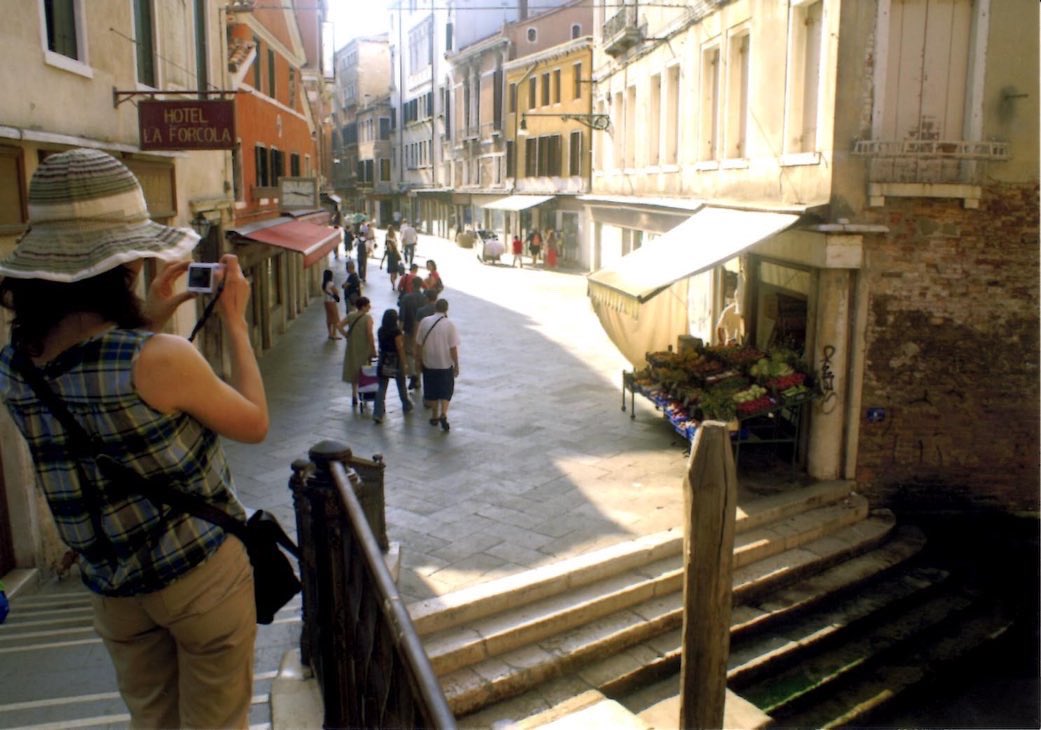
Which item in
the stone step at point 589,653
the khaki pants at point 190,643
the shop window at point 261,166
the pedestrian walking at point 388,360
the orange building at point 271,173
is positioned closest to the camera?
the khaki pants at point 190,643

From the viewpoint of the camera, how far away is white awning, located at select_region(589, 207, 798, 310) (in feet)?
31.2

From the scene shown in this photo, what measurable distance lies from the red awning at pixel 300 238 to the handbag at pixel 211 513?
42.9 ft

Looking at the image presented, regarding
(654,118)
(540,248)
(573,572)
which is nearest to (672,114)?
(654,118)

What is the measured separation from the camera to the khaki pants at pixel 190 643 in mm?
2287

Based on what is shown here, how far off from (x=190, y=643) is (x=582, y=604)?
16.4 feet

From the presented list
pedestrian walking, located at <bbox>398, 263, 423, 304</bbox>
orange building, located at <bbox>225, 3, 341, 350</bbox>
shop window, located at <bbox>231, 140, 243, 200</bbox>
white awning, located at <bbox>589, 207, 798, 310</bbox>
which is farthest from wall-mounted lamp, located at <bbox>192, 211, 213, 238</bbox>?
white awning, located at <bbox>589, 207, 798, 310</bbox>

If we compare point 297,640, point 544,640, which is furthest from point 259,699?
point 544,640

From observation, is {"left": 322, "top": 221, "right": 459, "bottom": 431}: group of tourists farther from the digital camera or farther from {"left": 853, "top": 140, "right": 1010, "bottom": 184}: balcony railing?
the digital camera

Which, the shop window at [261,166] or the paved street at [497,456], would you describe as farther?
the shop window at [261,166]

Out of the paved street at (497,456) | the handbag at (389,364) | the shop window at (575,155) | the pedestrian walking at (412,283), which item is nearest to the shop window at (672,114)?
the paved street at (497,456)

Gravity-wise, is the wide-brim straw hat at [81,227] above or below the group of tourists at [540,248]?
above

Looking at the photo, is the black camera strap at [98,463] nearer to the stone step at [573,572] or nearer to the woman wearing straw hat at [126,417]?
the woman wearing straw hat at [126,417]

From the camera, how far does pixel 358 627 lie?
2.63 meters

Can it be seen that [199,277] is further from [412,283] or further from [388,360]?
[412,283]
